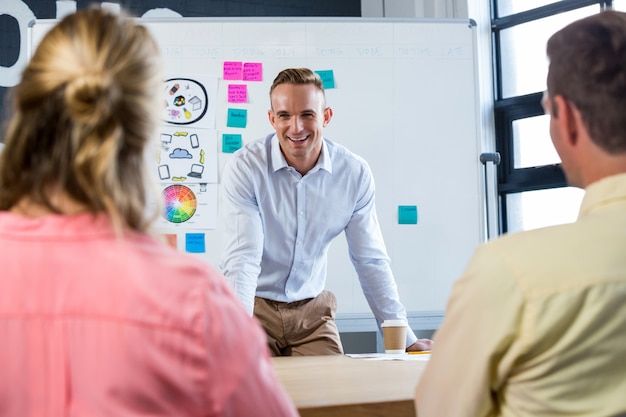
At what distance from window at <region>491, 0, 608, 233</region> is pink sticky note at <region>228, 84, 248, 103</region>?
1458 mm

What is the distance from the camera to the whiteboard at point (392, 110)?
12.3 ft

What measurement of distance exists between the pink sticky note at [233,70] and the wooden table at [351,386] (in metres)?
2.04

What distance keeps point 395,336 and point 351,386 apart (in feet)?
2.46

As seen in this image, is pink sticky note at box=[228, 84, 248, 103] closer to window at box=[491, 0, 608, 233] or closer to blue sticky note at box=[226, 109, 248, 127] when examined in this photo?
blue sticky note at box=[226, 109, 248, 127]

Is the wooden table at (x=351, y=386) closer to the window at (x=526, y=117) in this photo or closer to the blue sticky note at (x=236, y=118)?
the blue sticky note at (x=236, y=118)

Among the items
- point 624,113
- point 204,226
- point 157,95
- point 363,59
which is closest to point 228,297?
point 157,95

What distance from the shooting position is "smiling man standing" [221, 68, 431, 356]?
2.79 metres

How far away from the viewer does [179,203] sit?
144 inches

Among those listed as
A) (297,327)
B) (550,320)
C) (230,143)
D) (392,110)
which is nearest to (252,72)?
(230,143)

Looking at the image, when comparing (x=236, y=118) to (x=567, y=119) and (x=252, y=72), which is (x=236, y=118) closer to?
(x=252, y=72)

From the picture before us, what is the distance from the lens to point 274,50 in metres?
3.78

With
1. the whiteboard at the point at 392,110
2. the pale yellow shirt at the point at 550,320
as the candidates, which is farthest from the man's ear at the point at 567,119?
the whiteboard at the point at 392,110

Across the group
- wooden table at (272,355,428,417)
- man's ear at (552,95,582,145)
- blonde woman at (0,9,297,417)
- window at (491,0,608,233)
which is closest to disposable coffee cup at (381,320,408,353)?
wooden table at (272,355,428,417)

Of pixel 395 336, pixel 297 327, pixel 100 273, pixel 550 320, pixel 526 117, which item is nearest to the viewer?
pixel 100 273
